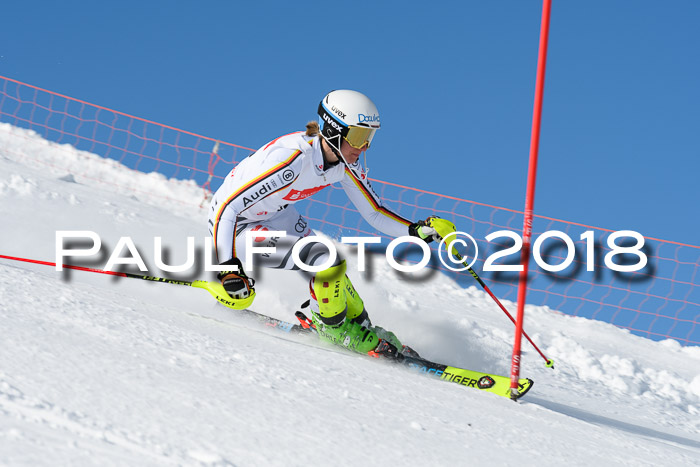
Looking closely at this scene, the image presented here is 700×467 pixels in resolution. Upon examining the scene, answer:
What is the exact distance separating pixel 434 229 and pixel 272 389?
219cm

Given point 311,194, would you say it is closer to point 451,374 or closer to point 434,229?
point 434,229

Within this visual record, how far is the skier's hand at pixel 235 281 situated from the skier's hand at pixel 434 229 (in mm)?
1289

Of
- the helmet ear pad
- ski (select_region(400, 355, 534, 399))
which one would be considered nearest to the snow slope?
ski (select_region(400, 355, 534, 399))

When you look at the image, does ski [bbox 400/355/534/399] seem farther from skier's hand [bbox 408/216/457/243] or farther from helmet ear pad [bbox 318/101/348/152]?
helmet ear pad [bbox 318/101/348/152]

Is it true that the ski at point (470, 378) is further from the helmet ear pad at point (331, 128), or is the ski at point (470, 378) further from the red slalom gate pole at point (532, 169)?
the helmet ear pad at point (331, 128)

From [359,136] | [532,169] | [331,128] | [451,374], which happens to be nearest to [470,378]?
[451,374]

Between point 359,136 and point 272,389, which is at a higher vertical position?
point 359,136

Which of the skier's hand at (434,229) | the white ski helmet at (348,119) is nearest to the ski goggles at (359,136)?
the white ski helmet at (348,119)

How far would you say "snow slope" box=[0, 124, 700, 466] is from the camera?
7.75ft

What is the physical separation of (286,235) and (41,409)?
9.26 ft

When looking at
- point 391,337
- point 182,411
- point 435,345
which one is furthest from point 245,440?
point 435,345

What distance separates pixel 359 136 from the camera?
14.7 ft

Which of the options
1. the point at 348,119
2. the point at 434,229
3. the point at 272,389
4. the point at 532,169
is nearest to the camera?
the point at 272,389

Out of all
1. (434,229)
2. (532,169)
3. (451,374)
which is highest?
(532,169)
